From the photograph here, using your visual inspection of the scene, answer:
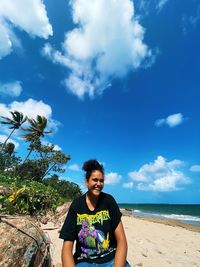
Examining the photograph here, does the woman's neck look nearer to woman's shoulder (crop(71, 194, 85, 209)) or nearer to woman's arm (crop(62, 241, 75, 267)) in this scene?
woman's shoulder (crop(71, 194, 85, 209))

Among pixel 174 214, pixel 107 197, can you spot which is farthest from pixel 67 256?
pixel 174 214

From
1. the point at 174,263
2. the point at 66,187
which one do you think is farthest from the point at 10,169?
the point at 174,263

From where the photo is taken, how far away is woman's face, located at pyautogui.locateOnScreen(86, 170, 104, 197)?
3.20 meters

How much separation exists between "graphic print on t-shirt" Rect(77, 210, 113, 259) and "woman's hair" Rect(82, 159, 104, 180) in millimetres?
514

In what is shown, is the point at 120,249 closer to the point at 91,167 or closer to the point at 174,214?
the point at 91,167

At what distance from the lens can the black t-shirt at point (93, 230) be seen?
2.99 m

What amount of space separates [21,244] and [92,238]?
0.94m

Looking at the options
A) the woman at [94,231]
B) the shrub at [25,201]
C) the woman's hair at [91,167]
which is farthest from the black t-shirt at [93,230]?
the shrub at [25,201]

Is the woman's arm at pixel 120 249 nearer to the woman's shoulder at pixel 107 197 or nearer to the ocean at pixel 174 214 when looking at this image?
the woman's shoulder at pixel 107 197

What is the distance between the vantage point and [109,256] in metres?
2.99

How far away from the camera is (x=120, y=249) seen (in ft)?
9.74

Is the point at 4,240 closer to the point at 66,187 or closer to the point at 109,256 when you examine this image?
the point at 109,256

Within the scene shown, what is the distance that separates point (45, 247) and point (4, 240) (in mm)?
620

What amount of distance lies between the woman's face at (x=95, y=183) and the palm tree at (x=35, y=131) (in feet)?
108
